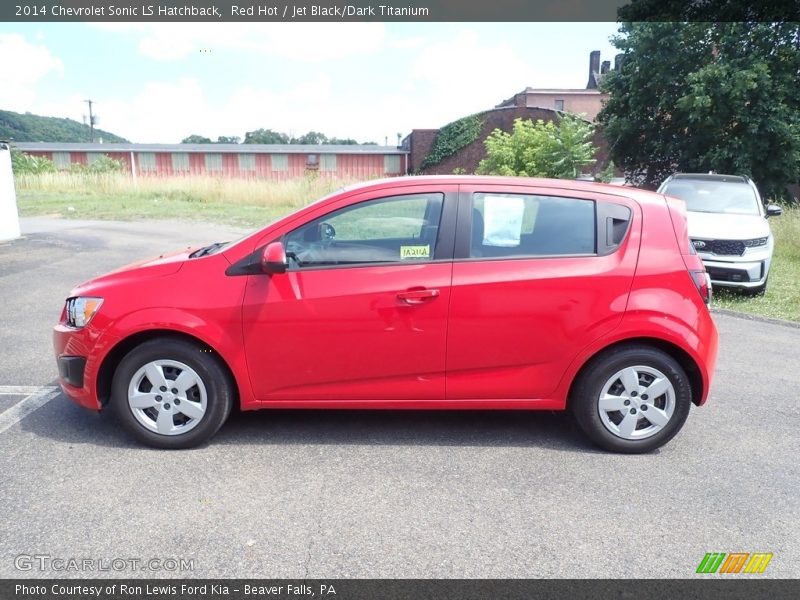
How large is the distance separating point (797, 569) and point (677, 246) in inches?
75.5

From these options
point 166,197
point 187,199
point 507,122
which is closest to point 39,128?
point 507,122

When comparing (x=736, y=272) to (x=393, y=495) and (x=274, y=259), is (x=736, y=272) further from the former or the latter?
(x=274, y=259)

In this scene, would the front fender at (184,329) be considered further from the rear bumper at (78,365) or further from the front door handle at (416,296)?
the front door handle at (416,296)

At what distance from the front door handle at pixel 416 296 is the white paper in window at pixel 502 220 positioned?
1.59 feet

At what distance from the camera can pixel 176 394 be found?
391 cm

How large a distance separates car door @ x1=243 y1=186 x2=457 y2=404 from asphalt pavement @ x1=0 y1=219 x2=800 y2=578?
0.47 meters

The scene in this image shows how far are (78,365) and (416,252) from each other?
2.23 meters

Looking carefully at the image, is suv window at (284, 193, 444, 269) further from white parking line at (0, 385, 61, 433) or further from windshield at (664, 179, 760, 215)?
windshield at (664, 179, 760, 215)

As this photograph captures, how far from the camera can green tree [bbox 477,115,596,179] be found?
792 inches

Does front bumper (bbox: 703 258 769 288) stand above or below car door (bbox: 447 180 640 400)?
below

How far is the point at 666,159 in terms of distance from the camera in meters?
23.8

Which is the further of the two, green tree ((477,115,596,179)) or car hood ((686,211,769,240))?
green tree ((477,115,596,179))

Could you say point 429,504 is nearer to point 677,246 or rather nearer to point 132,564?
point 132,564

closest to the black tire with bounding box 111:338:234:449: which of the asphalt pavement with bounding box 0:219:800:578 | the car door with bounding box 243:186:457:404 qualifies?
the asphalt pavement with bounding box 0:219:800:578
